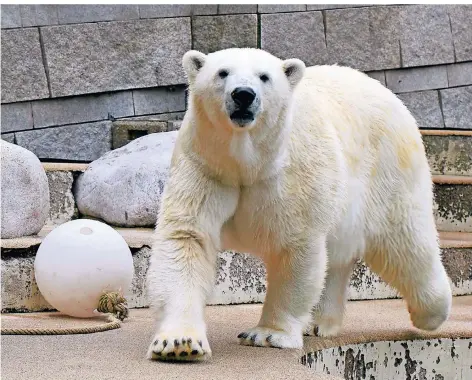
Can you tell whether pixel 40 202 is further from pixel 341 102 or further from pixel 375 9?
pixel 375 9

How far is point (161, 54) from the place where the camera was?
720cm

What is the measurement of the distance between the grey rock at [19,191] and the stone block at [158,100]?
1891mm

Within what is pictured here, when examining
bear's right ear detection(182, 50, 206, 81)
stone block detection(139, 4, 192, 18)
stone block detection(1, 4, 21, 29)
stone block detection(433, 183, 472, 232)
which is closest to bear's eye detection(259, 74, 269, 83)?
bear's right ear detection(182, 50, 206, 81)

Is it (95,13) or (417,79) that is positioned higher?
(95,13)

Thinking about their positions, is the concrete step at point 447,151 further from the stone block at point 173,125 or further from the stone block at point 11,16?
the stone block at point 11,16

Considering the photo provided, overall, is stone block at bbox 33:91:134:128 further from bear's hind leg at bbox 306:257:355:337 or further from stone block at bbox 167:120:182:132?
bear's hind leg at bbox 306:257:355:337

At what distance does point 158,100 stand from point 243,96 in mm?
3823

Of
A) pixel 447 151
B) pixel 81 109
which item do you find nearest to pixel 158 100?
pixel 81 109

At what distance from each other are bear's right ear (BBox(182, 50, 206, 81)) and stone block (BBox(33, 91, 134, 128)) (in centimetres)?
323

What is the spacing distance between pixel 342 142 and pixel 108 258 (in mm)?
1229

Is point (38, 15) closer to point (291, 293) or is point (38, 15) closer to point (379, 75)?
point (379, 75)

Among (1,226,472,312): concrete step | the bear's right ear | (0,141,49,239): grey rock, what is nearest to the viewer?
the bear's right ear

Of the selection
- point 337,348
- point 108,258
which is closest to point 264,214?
point 337,348

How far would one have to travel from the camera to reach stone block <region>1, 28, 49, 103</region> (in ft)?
21.9
